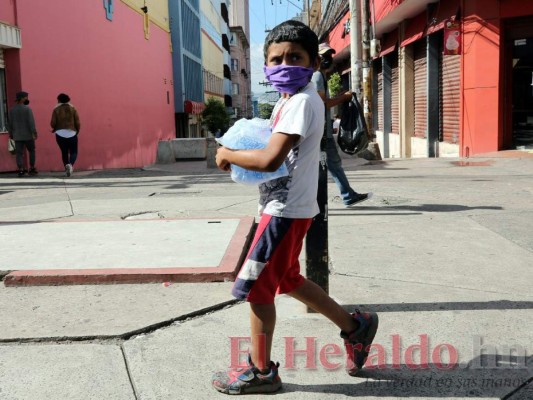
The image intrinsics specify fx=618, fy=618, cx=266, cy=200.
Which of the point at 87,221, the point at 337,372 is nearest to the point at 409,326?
the point at 337,372

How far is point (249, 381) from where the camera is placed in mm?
2543

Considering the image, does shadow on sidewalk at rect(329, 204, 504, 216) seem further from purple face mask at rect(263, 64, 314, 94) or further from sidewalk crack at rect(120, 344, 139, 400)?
purple face mask at rect(263, 64, 314, 94)

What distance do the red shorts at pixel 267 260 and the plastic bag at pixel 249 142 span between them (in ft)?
0.54

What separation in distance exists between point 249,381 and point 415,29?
→ 17820mm

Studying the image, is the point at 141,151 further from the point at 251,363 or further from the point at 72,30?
the point at 251,363

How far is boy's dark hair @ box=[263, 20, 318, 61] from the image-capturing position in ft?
8.10

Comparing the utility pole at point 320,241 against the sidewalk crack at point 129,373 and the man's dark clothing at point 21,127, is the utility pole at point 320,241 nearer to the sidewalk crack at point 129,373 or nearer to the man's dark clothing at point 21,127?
the sidewalk crack at point 129,373

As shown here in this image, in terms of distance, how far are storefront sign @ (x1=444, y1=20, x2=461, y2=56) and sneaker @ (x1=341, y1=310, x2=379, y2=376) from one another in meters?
13.1

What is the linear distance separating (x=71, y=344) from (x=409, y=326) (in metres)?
1.74

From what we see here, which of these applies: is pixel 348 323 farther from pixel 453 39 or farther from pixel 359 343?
pixel 453 39

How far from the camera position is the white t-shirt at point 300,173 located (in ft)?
7.88

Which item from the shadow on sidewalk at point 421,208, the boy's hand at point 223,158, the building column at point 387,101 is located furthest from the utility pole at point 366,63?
the boy's hand at point 223,158

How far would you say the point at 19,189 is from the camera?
9.98m

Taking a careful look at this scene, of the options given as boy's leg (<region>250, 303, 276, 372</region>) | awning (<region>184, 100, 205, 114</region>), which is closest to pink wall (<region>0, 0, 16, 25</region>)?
boy's leg (<region>250, 303, 276, 372</region>)
